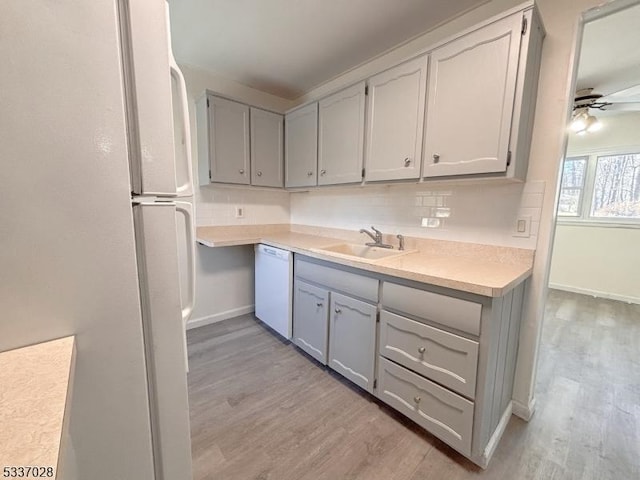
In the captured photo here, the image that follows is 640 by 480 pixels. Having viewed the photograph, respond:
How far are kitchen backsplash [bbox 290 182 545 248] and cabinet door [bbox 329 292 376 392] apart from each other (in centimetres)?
75

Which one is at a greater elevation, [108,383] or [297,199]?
[297,199]

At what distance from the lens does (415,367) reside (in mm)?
1392

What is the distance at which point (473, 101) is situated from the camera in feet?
4.50

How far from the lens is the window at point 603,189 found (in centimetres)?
340

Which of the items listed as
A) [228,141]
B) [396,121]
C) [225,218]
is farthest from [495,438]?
[228,141]

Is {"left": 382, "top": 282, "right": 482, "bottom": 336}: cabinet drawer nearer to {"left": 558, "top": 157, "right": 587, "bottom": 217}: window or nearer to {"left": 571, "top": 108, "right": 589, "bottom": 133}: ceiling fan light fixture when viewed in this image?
{"left": 571, "top": 108, "right": 589, "bottom": 133}: ceiling fan light fixture

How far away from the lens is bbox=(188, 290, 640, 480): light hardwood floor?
127 cm

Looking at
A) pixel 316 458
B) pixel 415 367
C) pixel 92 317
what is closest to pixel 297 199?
pixel 415 367

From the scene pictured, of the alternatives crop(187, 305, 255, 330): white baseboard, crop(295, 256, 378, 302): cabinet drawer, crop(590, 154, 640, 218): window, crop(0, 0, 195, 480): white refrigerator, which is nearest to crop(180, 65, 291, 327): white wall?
crop(187, 305, 255, 330): white baseboard

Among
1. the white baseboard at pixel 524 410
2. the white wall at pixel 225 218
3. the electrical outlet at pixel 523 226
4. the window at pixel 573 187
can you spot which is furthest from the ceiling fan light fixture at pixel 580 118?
the white wall at pixel 225 218

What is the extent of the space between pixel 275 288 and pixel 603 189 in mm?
4573

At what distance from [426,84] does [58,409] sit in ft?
6.28

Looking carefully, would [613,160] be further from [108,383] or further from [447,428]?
[108,383]

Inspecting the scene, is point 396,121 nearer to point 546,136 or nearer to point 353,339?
point 546,136
